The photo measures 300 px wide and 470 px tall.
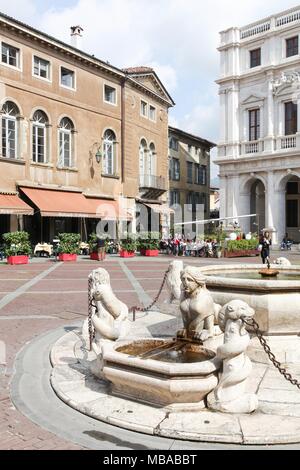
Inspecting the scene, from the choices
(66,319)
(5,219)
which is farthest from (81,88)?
A: (66,319)

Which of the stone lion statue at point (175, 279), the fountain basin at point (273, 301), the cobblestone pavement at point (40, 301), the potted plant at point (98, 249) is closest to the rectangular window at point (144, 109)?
the potted plant at point (98, 249)

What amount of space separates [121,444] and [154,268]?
54.3 ft

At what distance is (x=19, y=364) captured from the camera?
6977mm

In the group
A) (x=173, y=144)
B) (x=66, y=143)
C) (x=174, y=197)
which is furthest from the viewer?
(x=174, y=197)

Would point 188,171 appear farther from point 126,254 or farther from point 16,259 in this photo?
point 16,259

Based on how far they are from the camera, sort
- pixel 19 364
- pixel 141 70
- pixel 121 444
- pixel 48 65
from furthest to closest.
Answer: pixel 141 70, pixel 48 65, pixel 19 364, pixel 121 444

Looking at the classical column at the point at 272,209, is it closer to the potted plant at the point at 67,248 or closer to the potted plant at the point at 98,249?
the potted plant at the point at 98,249

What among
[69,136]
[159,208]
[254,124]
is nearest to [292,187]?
[254,124]

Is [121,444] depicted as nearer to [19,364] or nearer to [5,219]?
[19,364]

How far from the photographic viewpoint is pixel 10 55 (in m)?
25.3

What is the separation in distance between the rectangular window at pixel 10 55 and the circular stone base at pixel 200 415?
2245 centimetres

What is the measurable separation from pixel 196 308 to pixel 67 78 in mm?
25739

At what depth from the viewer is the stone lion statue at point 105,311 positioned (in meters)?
6.41

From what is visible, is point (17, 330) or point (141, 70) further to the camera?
point (141, 70)
